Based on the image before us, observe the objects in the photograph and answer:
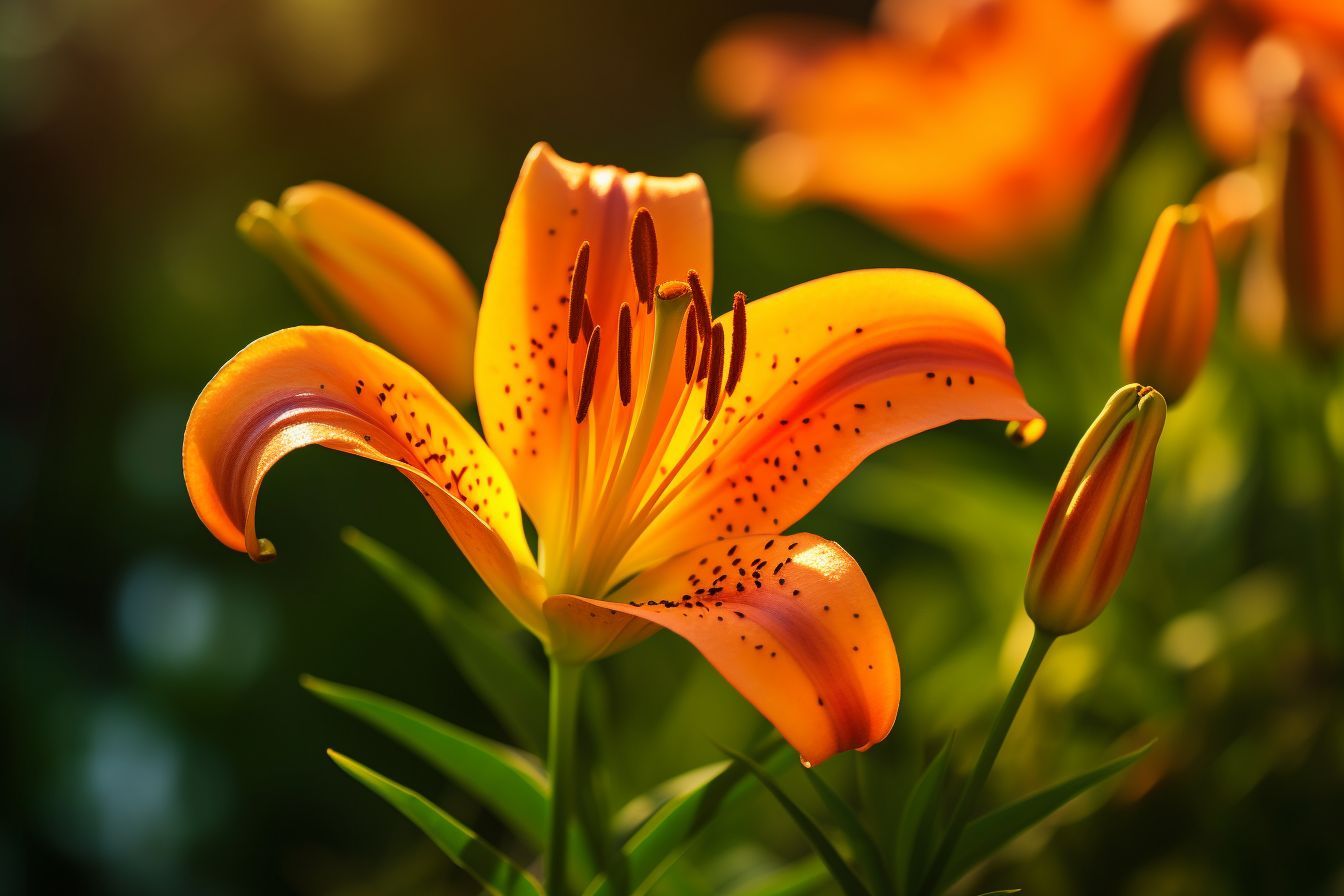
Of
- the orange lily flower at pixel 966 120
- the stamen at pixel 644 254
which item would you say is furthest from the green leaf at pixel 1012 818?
the orange lily flower at pixel 966 120

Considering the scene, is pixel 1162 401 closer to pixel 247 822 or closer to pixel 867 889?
pixel 867 889

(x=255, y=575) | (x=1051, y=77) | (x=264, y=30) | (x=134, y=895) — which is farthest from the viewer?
(x=264, y=30)

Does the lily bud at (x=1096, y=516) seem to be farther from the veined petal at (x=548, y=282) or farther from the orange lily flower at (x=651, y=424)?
the veined petal at (x=548, y=282)

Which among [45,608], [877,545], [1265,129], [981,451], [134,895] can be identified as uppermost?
[1265,129]

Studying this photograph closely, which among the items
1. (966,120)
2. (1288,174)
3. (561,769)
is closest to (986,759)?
(561,769)

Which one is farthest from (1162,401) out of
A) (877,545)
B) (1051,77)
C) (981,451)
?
(877,545)

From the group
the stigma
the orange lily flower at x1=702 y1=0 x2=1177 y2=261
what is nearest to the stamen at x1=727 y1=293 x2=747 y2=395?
the stigma

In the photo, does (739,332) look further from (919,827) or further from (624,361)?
(919,827)
